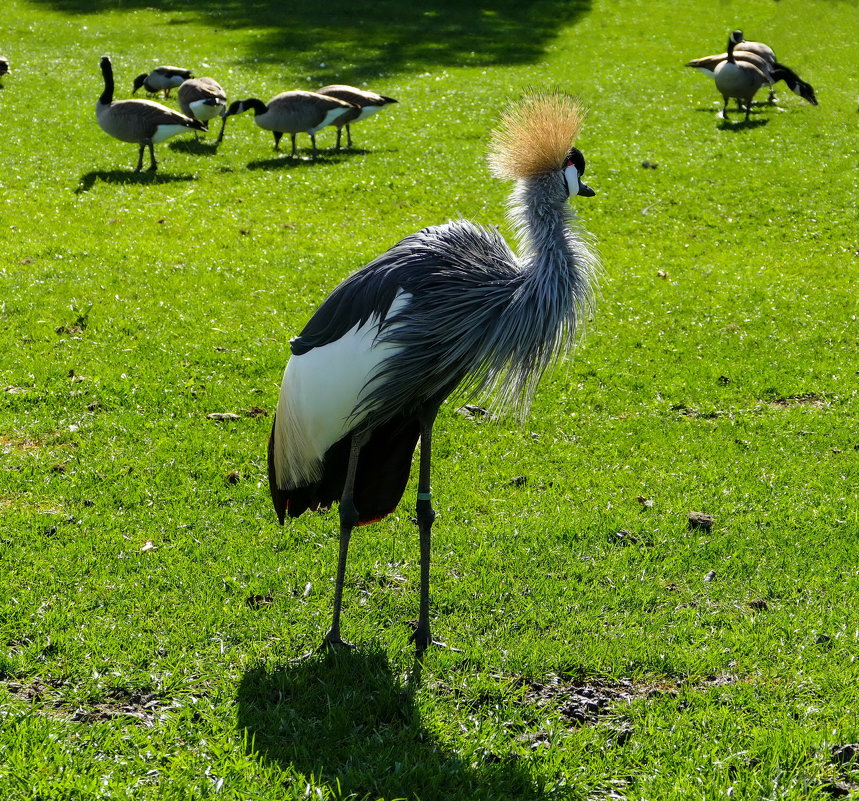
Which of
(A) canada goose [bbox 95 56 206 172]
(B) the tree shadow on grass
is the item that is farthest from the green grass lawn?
(B) the tree shadow on grass

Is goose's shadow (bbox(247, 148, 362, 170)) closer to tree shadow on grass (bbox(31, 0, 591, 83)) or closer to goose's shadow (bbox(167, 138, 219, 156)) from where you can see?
goose's shadow (bbox(167, 138, 219, 156))

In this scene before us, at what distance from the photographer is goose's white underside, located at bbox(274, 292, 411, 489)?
16.4 feet

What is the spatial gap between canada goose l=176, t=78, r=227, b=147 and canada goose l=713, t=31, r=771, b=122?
1043cm

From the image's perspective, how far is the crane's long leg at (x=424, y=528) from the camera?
5480mm

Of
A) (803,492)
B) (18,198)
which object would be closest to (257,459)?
(803,492)

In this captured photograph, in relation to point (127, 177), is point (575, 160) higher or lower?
higher

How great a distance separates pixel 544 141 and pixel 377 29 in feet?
93.9

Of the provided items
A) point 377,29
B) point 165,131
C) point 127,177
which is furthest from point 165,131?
point 377,29

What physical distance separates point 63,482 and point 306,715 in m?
3.07

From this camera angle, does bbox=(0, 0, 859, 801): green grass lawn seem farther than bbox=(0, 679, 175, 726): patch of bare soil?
No

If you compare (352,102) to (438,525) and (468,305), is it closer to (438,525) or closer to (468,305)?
(438,525)

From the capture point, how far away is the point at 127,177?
15828mm

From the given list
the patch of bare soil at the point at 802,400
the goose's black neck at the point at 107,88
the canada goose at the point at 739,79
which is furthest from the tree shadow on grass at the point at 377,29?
the patch of bare soil at the point at 802,400

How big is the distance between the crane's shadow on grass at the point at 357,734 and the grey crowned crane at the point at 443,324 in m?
0.33
